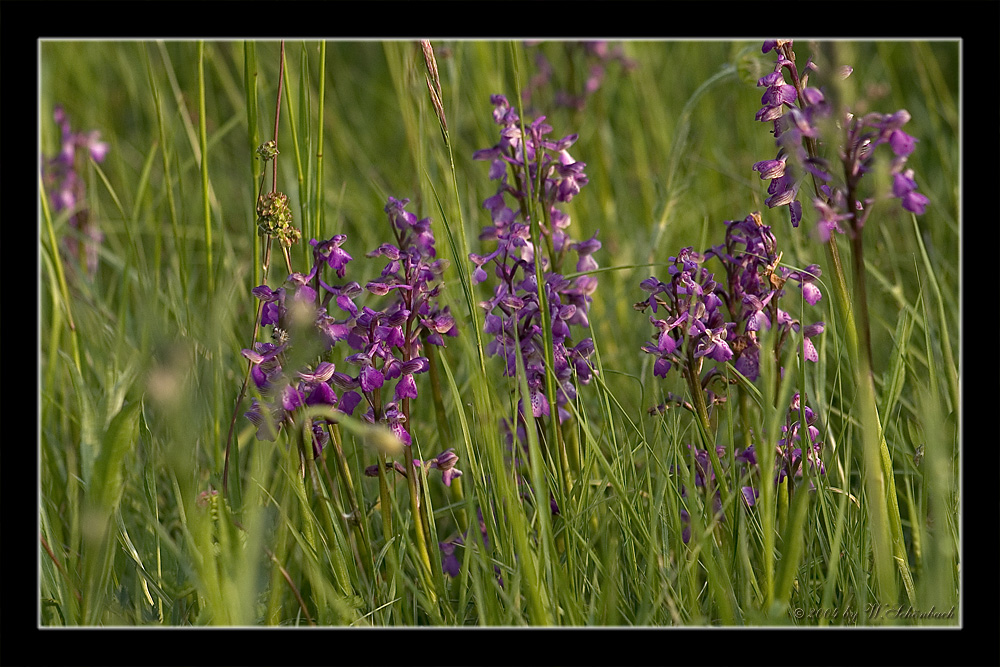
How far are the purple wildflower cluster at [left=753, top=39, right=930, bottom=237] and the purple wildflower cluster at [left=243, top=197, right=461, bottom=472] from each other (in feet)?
1.81

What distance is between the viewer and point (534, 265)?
1.43 metres

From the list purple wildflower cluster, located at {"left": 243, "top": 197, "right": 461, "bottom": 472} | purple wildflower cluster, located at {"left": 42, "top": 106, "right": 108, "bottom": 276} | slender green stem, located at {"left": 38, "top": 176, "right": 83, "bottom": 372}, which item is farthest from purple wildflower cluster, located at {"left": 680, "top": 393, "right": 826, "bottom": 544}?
purple wildflower cluster, located at {"left": 42, "top": 106, "right": 108, "bottom": 276}

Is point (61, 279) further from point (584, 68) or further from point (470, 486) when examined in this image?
point (584, 68)

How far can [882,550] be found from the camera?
128 cm

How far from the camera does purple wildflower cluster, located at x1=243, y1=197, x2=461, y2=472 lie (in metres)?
1.29

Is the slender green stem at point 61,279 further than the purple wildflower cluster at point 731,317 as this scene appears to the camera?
Yes

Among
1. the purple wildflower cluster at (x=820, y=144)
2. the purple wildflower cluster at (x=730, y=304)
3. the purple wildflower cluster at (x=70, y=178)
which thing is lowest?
the purple wildflower cluster at (x=730, y=304)

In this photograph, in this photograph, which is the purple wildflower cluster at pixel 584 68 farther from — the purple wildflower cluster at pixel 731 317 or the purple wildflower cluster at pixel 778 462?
the purple wildflower cluster at pixel 778 462

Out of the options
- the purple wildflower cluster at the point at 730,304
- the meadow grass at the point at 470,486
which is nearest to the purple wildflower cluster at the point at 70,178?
the meadow grass at the point at 470,486

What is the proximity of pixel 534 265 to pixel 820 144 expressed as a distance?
473mm

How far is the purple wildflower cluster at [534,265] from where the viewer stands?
140cm

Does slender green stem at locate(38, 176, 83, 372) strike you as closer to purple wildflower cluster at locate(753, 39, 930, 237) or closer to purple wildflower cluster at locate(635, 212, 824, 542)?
purple wildflower cluster at locate(635, 212, 824, 542)

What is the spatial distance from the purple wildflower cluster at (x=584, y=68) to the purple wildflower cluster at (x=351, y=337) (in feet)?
5.68

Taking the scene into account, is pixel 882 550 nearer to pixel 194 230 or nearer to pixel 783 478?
pixel 783 478
